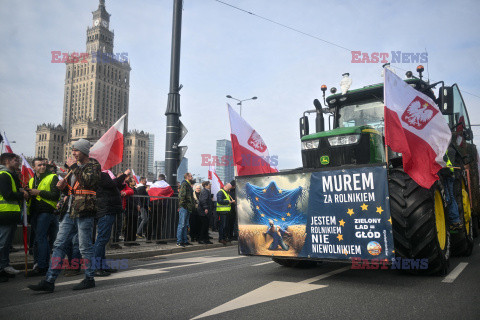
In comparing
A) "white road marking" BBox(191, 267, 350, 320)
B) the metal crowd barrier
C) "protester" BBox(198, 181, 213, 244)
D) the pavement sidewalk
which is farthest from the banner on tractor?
"protester" BBox(198, 181, 213, 244)

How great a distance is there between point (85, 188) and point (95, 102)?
140556mm

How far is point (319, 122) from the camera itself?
27.1ft

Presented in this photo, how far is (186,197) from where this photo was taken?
11047 millimetres

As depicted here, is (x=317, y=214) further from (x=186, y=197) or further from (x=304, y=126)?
(x=186, y=197)

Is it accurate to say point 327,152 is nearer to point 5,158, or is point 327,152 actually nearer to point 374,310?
point 374,310

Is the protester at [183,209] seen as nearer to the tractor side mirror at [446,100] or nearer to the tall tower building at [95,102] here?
the tractor side mirror at [446,100]

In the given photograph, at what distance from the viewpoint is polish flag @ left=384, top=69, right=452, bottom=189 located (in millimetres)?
5203

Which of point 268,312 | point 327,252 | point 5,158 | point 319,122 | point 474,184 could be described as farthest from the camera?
point 474,184

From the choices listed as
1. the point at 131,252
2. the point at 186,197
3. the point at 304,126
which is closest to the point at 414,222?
the point at 304,126

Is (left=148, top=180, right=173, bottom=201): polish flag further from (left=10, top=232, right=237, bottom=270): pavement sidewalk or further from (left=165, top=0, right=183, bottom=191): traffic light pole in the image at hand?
(left=10, top=232, right=237, bottom=270): pavement sidewalk

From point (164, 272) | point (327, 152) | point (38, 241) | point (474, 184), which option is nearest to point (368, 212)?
point (327, 152)

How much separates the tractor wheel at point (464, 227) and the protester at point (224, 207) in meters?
6.46

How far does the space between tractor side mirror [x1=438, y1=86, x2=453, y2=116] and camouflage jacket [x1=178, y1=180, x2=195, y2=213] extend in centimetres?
688

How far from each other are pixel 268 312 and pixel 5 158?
16.5ft
